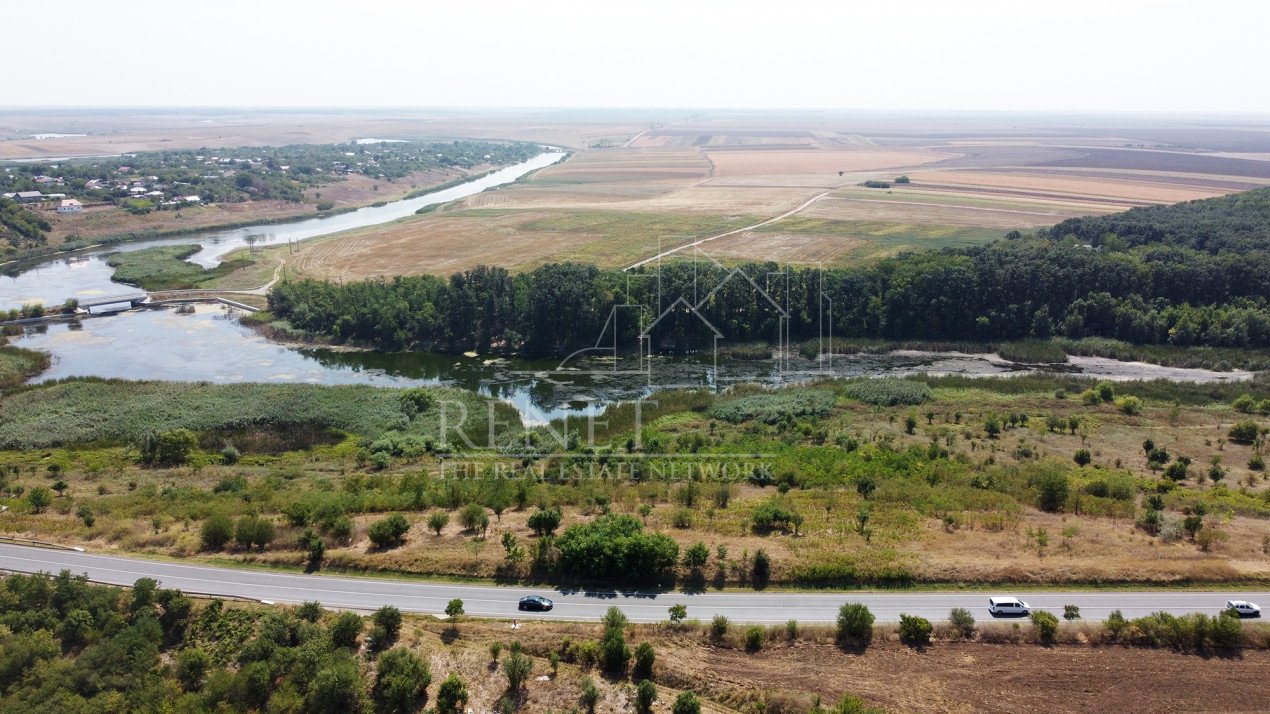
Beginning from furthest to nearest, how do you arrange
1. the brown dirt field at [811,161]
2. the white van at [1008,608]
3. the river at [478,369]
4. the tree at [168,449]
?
the brown dirt field at [811,161] → the river at [478,369] → the tree at [168,449] → the white van at [1008,608]

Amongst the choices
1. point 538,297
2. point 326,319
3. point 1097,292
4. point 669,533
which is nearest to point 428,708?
point 669,533

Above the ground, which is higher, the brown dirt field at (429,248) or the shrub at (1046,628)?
the brown dirt field at (429,248)

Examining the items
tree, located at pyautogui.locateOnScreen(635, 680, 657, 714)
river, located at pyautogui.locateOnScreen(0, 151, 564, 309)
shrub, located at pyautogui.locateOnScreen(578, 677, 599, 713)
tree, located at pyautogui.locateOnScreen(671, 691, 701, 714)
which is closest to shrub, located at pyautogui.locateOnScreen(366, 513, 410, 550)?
shrub, located at pyautogui.locateOnScreen(578, 677, 599, 713)

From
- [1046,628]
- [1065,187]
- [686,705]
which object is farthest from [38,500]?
[1065,187]

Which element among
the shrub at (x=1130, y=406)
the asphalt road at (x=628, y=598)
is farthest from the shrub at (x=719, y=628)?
the shrub at (x=1130, y=406)

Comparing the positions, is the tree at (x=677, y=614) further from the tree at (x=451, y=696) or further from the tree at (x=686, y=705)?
the tree at (x=451, y=696)

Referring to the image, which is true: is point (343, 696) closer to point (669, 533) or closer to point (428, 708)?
point (428, 708)
